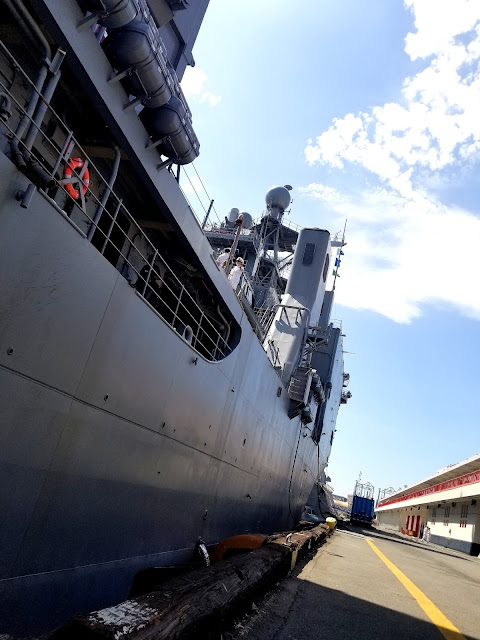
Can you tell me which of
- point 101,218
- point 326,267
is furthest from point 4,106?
point 326,267

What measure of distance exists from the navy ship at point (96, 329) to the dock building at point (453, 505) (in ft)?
76.3

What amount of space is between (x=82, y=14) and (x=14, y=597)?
4499 millimetres

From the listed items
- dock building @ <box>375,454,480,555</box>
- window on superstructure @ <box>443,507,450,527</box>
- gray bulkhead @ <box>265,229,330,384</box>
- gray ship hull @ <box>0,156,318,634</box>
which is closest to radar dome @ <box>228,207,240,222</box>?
gray bulkhead @ <box>265,229,330,384</box>

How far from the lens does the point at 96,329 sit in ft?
12.8

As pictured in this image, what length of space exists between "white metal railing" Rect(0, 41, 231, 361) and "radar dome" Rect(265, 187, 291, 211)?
1807 cm

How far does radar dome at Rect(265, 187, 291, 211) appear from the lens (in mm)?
24984

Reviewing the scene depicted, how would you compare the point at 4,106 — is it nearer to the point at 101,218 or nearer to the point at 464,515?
the point at 101,218

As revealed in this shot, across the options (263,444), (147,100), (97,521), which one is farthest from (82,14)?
(263,444)

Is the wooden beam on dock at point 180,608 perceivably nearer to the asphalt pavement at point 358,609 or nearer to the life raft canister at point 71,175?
the asphalt pavement at point 358,609

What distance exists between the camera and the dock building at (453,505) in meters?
26.1

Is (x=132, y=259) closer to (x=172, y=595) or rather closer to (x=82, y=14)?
(x=82, y=14)

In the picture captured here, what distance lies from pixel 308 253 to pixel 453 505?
2758 centimetres

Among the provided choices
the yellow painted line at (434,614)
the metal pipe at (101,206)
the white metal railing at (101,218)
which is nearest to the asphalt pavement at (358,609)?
the yellow painted line at (434,614)

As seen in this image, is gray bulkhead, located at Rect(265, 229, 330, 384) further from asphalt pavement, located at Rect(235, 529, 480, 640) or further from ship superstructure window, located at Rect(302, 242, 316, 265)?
asphalt pavement, located at Rect(235, 529, 480, 640)
